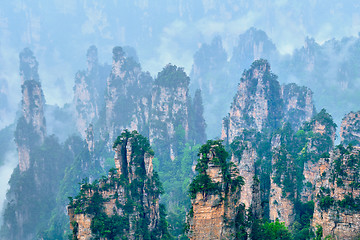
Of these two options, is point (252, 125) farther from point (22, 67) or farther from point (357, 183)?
point (22, 67)

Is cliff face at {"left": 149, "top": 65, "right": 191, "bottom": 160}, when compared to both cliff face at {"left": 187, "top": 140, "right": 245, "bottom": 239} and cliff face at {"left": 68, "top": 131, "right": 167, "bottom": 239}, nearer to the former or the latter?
cliff face at {"left": 68, "top": 131, "right": 167, "bottom": 239}

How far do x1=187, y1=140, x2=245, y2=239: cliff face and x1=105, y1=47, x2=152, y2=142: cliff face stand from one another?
237 feet

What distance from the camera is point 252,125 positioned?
260 feet

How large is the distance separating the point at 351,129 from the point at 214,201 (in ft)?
126

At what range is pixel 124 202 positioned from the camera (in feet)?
128

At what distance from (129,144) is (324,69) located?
120 meters

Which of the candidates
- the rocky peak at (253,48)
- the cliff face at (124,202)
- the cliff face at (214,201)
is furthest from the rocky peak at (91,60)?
the cliff face at (214,201)

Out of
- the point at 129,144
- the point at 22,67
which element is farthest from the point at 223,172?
the point at 22,67

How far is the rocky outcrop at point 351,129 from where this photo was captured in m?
56.7

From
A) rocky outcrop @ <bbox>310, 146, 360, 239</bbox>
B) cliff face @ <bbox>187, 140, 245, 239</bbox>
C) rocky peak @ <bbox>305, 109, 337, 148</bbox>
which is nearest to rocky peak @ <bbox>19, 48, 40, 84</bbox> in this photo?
rocky peak @ <bbox>305, 109, 337, 148</bbox>

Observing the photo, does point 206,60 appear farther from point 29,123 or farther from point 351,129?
point 351,129

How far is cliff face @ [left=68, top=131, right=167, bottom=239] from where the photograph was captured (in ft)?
118

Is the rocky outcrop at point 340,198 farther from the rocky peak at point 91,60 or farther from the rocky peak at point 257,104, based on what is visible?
the rocky peak at point 91,60

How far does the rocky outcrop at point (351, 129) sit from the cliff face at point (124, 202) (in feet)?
112
